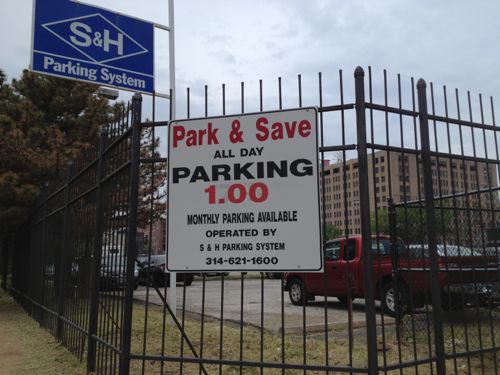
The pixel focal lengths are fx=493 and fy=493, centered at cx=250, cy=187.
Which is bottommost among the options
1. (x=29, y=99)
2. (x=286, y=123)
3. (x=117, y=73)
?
(x=286, y=123)

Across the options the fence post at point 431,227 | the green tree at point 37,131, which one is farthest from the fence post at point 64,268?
the fence post at point 431,227

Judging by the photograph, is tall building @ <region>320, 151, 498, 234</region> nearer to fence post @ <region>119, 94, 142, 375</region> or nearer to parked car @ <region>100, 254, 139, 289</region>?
fence post @ <region>119, 94, 142, 375</region>

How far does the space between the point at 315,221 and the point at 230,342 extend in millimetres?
3906

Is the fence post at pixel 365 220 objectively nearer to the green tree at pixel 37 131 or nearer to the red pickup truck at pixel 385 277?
the red pickup truck at pixel 385 277

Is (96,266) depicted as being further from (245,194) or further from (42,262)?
(42,262)

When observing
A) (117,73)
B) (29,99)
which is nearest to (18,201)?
(29,99)

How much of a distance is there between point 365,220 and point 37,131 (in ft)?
43.3

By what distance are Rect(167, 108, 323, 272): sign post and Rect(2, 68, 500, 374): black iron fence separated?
13 centimetres

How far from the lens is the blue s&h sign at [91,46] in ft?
25.9

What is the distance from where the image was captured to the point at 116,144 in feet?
16.8

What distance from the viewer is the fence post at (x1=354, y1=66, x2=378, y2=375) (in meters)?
3.35

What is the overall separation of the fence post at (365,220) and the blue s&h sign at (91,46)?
5.68 m

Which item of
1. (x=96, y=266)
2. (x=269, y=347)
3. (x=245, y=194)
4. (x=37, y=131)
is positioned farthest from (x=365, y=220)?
(x=37, y=131)

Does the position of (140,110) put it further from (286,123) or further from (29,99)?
(29,99)
